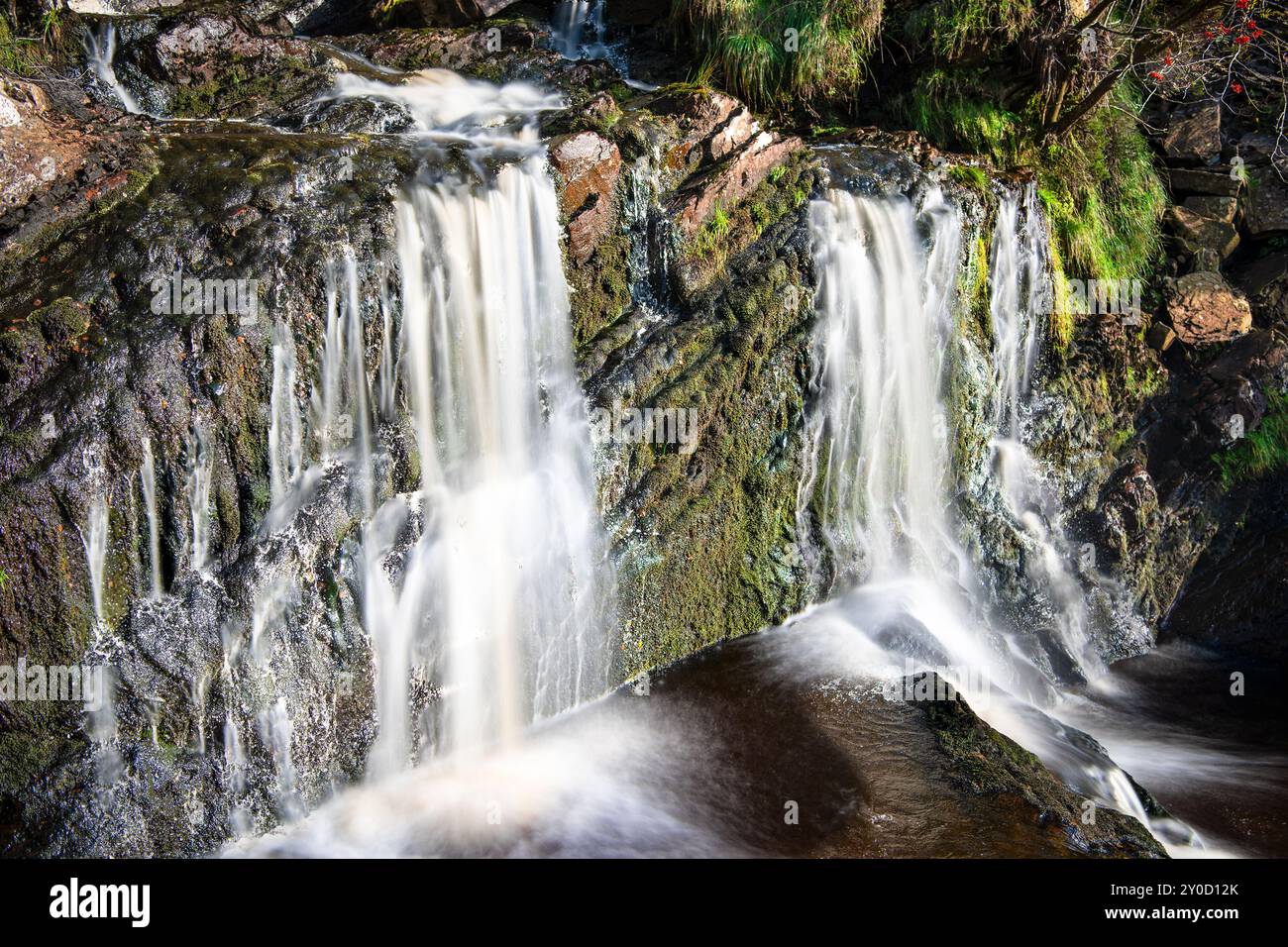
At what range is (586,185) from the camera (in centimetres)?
580

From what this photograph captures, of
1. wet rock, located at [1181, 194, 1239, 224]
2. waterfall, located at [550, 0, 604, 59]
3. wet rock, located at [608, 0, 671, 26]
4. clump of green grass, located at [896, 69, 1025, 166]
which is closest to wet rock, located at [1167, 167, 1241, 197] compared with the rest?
wet rock, located at [1181, 194, 1239, 224]

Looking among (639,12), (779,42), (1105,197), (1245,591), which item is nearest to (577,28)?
(639,12)

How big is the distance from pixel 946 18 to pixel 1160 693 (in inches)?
213

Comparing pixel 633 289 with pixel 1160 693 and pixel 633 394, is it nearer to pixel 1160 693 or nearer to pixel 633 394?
pixel 633 394

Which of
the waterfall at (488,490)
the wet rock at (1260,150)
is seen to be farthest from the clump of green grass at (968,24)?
the waterfall at (488,490)

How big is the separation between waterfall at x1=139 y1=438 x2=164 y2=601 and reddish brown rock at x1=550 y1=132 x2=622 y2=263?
8.34 feet

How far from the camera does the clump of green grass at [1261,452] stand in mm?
7844

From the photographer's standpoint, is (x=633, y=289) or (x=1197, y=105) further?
(x=1197, y=105)

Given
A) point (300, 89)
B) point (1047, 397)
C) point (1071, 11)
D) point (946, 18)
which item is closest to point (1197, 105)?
point (1071, 11)

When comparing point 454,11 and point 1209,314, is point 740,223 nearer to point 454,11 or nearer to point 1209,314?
point 454,11

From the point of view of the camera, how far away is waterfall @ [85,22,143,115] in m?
6.45

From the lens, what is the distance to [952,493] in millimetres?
7215

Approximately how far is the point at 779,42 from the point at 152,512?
229 inches

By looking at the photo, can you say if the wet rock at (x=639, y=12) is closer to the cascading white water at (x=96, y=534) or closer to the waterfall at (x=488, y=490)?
the waterfall at (x=488, y=490)
